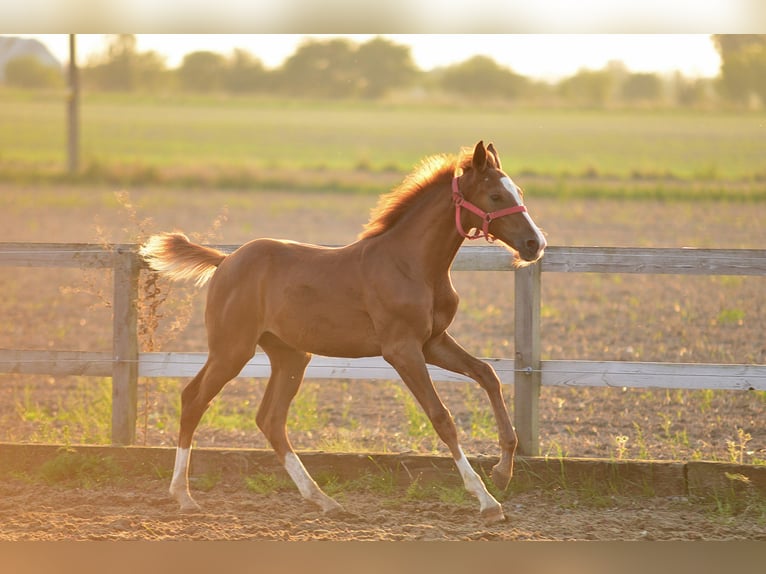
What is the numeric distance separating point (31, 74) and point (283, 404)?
72937mm

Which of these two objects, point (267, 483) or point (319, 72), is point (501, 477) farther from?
point (319, 72)

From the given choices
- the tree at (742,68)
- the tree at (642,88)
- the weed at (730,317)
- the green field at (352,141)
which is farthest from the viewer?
the tree at (642,88)

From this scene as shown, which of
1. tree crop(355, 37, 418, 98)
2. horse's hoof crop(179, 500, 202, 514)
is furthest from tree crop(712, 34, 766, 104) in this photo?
horse's hoof crop(179, 500, 202, 514)

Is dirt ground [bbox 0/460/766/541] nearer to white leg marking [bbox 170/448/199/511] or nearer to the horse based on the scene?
white leg marking [bbox 170/448/199/511]

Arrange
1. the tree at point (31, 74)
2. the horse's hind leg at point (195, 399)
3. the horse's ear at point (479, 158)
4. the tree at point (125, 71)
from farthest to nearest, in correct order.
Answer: the tree at point (125, 71) < the tree at point (31, 74) < the horse's hind leg at point (195, 399) < the horse's ear at point (479, 158)

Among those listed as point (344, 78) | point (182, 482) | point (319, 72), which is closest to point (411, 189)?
point (182, 482)

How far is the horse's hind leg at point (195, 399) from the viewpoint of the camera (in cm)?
585

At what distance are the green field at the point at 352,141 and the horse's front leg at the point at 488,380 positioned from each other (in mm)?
31501

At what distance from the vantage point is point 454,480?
616 centimetres

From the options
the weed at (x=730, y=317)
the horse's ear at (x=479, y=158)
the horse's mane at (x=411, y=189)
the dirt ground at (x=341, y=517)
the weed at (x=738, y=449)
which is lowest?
the dirt ground at (x=341, y=517)

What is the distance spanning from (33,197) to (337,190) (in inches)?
452

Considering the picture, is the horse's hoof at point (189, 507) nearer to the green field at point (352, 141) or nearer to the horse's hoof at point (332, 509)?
the horse's hoof at point (332, 509)

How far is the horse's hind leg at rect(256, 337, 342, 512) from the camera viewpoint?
5895 mm

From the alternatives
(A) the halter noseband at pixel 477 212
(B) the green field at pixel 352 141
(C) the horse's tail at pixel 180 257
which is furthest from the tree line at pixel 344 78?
(A) the halter noseband at pixel 477 212
